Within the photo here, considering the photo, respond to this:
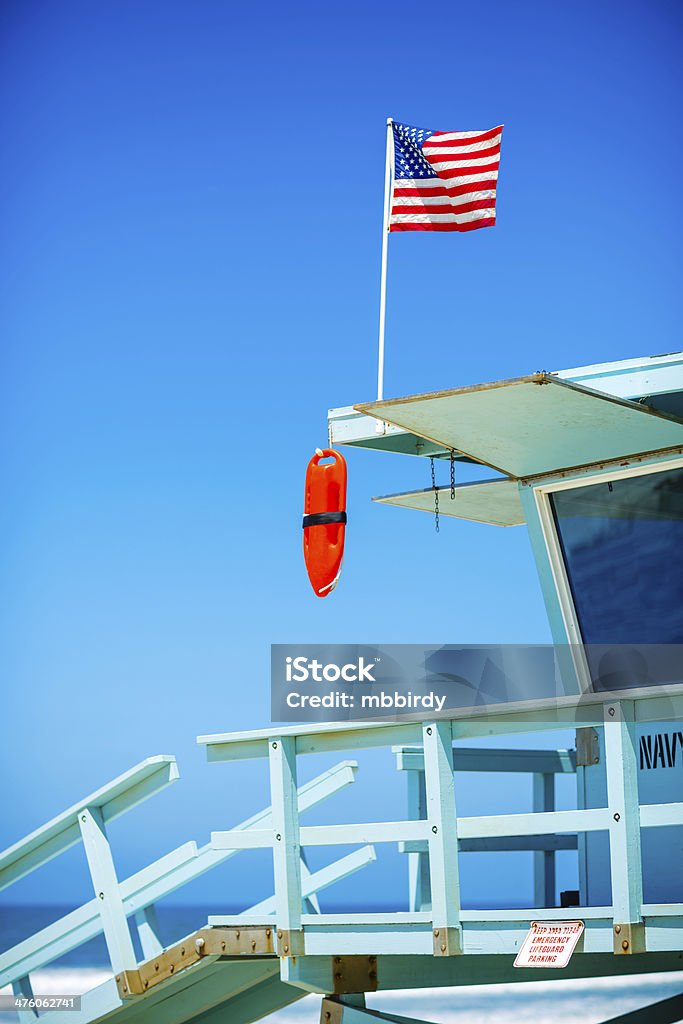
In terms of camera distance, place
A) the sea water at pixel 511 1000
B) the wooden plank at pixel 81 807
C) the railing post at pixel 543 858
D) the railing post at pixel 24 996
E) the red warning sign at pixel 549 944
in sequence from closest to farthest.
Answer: the red warning sign at pixel 549 944, the wooden plank at pixel 81 807, the railing post at pixel 24 996, the railing post at pixel 543 858, the sea water at pixel 511 1000

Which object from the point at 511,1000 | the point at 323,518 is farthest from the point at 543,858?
the point at 511,1000

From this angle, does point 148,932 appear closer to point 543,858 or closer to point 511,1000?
point 543,858

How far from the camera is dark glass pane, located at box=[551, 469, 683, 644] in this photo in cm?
864

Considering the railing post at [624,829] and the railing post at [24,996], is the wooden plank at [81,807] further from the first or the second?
the railing post at [624,829]

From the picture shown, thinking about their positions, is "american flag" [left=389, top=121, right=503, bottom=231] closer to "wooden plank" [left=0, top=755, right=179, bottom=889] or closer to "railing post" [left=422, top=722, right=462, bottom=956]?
"wooden plank" [left=0, top=755, right=179, bottom=889]

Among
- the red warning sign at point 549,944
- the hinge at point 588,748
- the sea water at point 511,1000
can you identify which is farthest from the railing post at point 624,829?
the sea water at point 511,1000

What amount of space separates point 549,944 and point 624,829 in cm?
71

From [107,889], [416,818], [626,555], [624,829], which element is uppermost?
[626,555]

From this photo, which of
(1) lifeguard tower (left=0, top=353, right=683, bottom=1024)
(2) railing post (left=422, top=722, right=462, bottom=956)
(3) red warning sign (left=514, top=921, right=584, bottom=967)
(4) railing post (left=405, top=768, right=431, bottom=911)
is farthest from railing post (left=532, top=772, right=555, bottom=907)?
(3) red warning sign (left=514, top=921, right=584, bottom=967)

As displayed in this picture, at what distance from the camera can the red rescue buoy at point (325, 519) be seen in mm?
8633

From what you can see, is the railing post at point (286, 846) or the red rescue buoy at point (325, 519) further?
the red rescue buoy at point (325, 519)

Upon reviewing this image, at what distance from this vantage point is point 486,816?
6.65 meters

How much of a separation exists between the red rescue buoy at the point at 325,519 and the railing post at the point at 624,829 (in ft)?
9.49

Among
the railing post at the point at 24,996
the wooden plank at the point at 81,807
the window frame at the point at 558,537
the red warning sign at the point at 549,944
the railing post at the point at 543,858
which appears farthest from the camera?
the railing post at the point at 543,858
